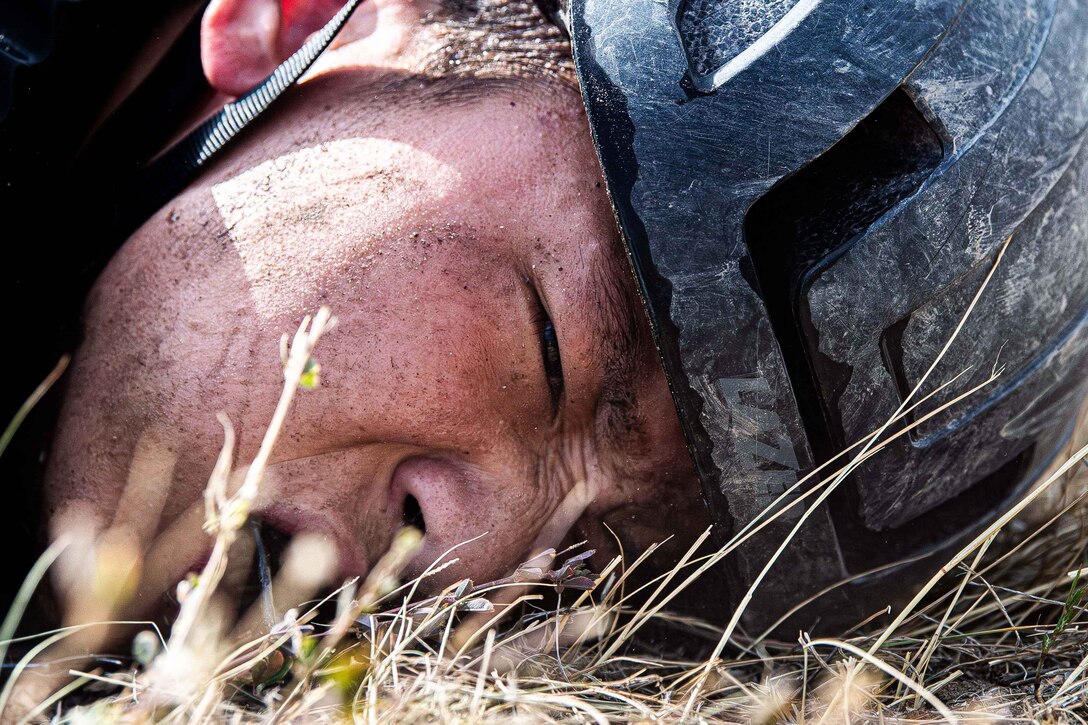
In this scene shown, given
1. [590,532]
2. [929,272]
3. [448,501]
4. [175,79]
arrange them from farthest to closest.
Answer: [175,79] < [590,532] < [448,501] < [929,272]

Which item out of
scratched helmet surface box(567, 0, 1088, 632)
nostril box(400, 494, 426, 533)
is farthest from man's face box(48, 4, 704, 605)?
scratched helmet surface box(567, 0, 1088, 632)

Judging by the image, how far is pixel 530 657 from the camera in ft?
4.32

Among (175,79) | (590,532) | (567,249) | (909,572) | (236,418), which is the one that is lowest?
(909,572)

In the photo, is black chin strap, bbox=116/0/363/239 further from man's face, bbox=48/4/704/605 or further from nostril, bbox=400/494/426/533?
nostril, bbox=400/494/426/533

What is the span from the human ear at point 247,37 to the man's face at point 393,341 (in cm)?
17

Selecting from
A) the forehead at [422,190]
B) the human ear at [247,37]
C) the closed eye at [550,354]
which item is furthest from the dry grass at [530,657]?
the human ear at [247,37]

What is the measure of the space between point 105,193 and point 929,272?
4.26 ft

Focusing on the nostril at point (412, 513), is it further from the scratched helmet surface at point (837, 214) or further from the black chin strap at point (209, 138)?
the black chin strap at point (209, 138)

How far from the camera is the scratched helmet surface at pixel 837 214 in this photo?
116 centimetres

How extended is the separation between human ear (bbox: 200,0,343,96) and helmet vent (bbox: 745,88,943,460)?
86 centimetres

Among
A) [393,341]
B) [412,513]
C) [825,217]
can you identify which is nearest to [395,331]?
[393,341]

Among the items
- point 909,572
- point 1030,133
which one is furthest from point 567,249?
point 909,572

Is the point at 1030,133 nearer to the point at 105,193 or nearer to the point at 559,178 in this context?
the point at 559,178

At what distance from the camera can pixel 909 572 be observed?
141 centimetres
